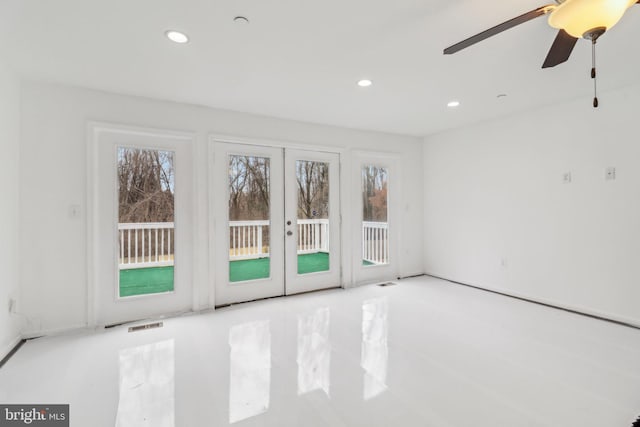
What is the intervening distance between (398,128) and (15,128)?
14.7 ft

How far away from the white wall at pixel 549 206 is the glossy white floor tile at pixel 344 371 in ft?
1.58

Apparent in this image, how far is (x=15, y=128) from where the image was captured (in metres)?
2.77

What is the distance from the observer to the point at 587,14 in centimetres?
145

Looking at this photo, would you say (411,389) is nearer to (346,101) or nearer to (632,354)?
(632,354)

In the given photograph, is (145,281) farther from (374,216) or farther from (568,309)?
(568,309)

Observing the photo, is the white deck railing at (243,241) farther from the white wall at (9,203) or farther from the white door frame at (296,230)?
the white wall at (9,203)

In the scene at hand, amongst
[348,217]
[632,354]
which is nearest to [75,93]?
[348,217]

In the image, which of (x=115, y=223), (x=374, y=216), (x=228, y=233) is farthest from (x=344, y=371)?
(x=374, y=216)

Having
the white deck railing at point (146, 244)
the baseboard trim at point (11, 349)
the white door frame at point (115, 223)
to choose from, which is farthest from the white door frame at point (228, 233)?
the baseboard trim at point (11, 349)

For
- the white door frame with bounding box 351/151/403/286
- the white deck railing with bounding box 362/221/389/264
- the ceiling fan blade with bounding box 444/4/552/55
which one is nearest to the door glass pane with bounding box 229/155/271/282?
the white door frame with bounding box 351/151/403/286

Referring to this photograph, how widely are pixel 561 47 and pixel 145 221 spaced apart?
12.9 feet

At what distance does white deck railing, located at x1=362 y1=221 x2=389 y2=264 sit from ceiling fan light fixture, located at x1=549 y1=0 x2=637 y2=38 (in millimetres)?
3590

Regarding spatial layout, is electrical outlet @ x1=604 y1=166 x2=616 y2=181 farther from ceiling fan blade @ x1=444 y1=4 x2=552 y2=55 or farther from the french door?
the french door

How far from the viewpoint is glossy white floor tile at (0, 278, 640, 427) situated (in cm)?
185
